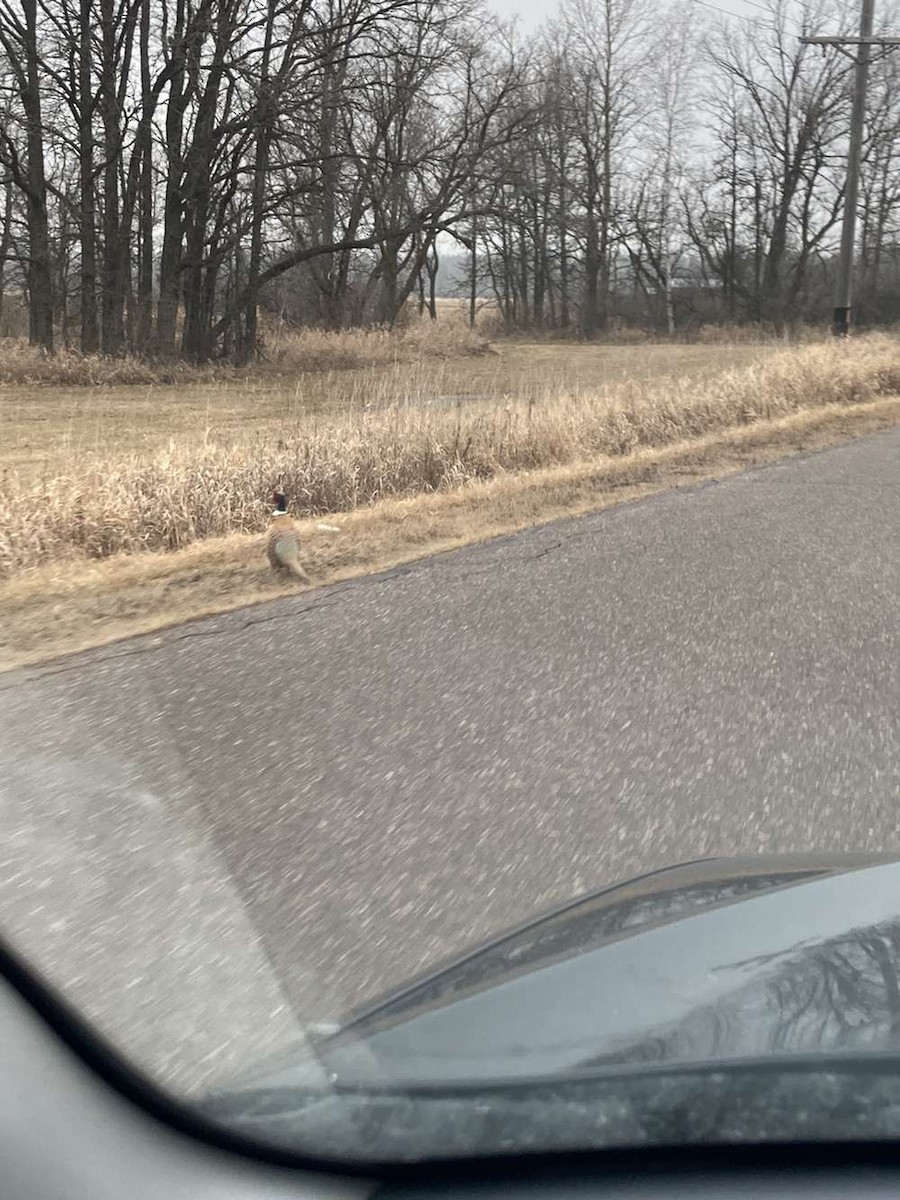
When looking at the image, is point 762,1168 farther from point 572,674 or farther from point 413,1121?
point 572,674

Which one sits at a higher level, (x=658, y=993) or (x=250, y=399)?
(x=250, y=399)

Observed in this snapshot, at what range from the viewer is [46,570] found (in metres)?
7.38

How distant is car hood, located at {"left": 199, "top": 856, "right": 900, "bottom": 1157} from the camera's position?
4.76 feet

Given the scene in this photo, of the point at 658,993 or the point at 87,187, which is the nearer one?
the point at 658,993

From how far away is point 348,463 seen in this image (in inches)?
403

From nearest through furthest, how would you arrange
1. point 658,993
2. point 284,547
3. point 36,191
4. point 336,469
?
point 658,993 → point 284,547 → point 336,469 → point 36,191

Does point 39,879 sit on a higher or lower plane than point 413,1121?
lower

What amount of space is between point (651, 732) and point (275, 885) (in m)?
1.79

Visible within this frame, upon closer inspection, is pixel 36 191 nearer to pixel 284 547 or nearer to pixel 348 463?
pixel 348 463

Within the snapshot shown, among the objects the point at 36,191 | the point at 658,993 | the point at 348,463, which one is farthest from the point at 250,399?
the point at 658,993

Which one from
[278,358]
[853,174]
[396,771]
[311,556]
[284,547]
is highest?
[853,174]

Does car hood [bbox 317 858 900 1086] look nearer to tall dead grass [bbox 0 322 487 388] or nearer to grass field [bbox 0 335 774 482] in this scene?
grass field [bbox 0 335 774 482]

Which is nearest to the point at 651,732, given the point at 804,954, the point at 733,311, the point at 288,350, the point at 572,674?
the point at 572,674

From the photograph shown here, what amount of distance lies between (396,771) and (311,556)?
377 centimetres
